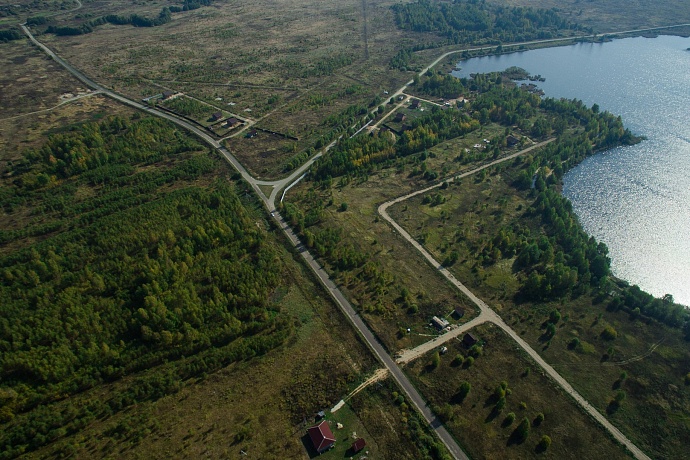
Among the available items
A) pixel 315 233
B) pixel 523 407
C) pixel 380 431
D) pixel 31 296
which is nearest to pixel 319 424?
pixel 380 431

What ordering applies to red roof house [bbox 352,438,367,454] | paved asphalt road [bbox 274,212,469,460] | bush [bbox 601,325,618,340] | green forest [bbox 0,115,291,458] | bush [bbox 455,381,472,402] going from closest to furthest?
red roof house [bbox 352,438,367,454], paved asphalt road [bbox 274,212,469,460], green forest [bbox 0,115,291,458], bush [bbox 455,381,472,402], bush [bbox 601,325,618,340]

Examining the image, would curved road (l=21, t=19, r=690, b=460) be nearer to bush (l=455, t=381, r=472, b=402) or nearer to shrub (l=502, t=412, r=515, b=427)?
bush (l=455, t=381, r=472, b=402)

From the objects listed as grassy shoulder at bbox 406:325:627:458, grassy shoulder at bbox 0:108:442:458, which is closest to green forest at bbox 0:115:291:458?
grassy shoulder at bbox 0:108:442:458

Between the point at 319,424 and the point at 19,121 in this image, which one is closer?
the point at 319,424

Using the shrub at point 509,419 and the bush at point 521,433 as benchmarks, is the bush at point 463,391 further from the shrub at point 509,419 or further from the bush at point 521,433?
the bush at point 521,433

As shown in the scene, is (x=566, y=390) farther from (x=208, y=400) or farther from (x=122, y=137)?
(x=122, y=137)

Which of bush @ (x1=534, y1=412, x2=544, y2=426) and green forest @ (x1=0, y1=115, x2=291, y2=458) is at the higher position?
green forest @ (x1=0, y1=115, x2=291, y2=458)

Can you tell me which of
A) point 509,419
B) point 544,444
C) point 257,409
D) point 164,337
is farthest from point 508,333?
point 164,337
